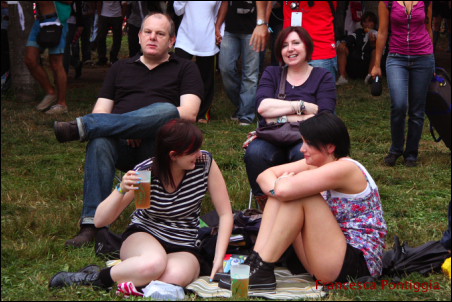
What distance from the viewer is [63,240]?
3.57 meters

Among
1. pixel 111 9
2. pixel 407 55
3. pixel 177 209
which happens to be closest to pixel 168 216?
pixel 177 209

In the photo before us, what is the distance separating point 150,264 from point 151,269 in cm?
3

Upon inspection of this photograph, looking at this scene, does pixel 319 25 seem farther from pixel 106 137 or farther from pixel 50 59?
pixel 50 59

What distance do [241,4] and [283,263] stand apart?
4414 millimetres

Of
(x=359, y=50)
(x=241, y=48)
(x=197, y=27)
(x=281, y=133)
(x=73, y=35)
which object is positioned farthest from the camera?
(x=359, y=50)

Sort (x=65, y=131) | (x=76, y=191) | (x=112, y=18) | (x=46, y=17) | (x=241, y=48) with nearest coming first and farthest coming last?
(x=65, y=131), (x=76, y=191), (x=46, y=17), (x=241, y=48), (x=112, y=18)

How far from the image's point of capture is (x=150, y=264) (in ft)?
9.21

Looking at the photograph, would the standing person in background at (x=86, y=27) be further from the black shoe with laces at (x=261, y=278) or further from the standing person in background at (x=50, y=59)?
the black shoe with laces at (x=261, y=278)

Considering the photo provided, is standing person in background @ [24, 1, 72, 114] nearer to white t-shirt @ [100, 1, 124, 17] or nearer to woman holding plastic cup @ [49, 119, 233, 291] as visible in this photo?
woman holding plastic cup @ [49, 119, 233, 291]

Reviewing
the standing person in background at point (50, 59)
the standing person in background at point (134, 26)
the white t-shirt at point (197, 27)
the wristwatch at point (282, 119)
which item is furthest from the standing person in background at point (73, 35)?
the wristwatch at point (282, 119)

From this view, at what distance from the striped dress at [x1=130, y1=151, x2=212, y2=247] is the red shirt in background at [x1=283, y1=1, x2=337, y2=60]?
2.23 m

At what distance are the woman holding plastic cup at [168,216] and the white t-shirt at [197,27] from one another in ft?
12.8

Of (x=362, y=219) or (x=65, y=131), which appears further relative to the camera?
(x=65, y=131)

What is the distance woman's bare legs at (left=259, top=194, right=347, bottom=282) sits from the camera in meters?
2.81
